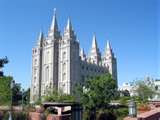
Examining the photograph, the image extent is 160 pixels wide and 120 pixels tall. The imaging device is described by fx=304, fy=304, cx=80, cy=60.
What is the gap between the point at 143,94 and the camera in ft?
187

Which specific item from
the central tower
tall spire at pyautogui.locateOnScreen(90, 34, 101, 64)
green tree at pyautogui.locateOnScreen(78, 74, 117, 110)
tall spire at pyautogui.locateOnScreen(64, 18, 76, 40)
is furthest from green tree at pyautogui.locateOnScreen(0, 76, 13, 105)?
tall spire at pyautogui.locateOnScreen(90, 34, 101, 64)

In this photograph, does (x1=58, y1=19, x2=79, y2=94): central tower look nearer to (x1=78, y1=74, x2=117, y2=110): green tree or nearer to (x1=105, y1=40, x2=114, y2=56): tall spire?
(x1=105, y1=40, x2=114, y2=56): tall spire

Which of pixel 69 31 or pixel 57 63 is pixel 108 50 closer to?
pixel 69 31

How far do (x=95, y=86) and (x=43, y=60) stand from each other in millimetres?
64960

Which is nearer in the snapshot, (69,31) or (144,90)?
(144,90)

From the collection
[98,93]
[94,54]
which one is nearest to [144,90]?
[98,93]

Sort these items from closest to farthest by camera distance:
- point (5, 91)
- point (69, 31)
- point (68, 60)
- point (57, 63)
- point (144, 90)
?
point (5, 91) → point (144, 90) → point (68, 60) → point (69, 31) → point (57, 63)

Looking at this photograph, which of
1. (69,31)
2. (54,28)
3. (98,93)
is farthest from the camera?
(54,28)

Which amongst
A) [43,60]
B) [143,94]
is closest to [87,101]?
[143,94]

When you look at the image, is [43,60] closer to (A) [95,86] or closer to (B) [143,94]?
(B) [143,94]

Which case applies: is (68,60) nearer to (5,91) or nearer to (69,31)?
(69,31)

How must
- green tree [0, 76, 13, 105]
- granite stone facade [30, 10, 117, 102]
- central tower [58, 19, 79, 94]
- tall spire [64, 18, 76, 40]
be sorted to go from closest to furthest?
green tree [0, 76, 13, 105] → central tower [58, 19, 79, 94] → granite stone facade [30, 10, 117, 102] → tall spire [64, 18, 76, 40]

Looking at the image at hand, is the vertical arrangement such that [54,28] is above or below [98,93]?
above

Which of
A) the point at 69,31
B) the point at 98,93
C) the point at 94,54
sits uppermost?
the point at 69,31
